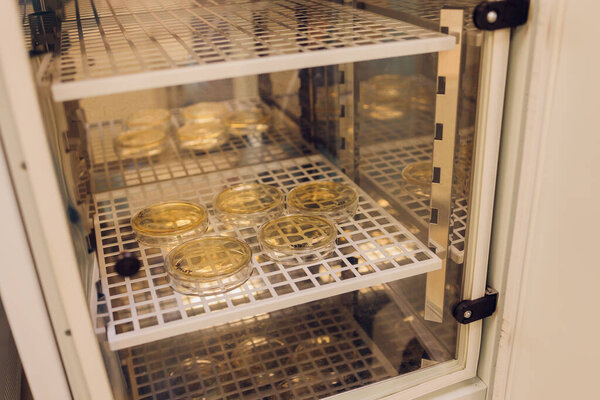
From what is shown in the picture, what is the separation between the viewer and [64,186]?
2.44 ft

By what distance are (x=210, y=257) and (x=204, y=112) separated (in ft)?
2.12

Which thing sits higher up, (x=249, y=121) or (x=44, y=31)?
(x=44, y=31)

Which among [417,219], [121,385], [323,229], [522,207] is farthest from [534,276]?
[121,385]

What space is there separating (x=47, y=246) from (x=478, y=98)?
0.63 m

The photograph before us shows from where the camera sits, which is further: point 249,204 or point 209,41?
point 249,204

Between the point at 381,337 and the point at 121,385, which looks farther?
the point at 381,337

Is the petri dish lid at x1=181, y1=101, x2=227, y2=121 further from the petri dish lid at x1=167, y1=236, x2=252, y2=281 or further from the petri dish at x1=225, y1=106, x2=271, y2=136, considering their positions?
the petri dish lid at x1=167, y1=236, x2=252, y2=281

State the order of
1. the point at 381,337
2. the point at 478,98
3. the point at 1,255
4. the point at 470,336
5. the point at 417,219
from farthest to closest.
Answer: the point at 381,337, the point at 417,219, the point at 470,336, the point at 478,98, the point at 1,255

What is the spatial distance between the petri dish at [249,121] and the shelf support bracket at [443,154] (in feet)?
2.28

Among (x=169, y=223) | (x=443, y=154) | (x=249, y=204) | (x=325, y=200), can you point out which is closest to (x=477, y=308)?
(x=443, y=154)

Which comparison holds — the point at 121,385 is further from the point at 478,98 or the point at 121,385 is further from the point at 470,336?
the point at 478,98

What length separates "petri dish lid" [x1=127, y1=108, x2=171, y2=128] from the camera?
1.44 metres

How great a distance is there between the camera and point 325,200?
3.80ft

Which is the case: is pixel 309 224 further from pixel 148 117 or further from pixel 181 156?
pixel 148 117
